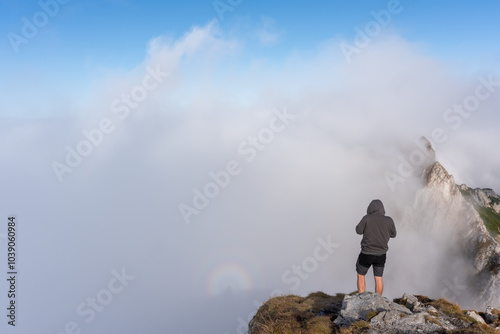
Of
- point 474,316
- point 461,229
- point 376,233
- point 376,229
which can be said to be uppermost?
point 376,229

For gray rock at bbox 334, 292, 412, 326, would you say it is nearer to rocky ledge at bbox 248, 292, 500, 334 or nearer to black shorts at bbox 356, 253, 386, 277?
rocky ledge at bbox 248, 292, 500, 334

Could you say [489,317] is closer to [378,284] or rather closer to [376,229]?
[378,284]

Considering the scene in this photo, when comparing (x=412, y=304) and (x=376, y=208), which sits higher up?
(x=376, y=208)

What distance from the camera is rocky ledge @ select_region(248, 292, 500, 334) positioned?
11.1 metres

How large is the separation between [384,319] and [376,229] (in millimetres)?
3762

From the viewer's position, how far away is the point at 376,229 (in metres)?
13.6

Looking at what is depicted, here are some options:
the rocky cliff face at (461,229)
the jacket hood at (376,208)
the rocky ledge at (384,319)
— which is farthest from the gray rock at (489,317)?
the rocky cliff face at (461,229)

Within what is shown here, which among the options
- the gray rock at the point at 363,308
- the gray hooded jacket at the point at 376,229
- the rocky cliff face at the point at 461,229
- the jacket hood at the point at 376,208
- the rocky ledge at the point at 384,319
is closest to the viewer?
the rocky ledge at the point at 384,319

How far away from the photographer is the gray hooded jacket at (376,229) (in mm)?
13609

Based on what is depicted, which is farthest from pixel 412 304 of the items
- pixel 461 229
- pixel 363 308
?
pixel 461 229

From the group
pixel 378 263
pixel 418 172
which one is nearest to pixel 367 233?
pixel 378 263

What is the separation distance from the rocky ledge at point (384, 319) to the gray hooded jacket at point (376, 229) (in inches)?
83.4

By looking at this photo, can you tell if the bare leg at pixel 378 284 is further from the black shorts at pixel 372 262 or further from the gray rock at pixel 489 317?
the gray rock at pixel 489 317

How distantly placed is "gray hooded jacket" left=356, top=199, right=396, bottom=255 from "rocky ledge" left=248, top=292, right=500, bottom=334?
212cm
